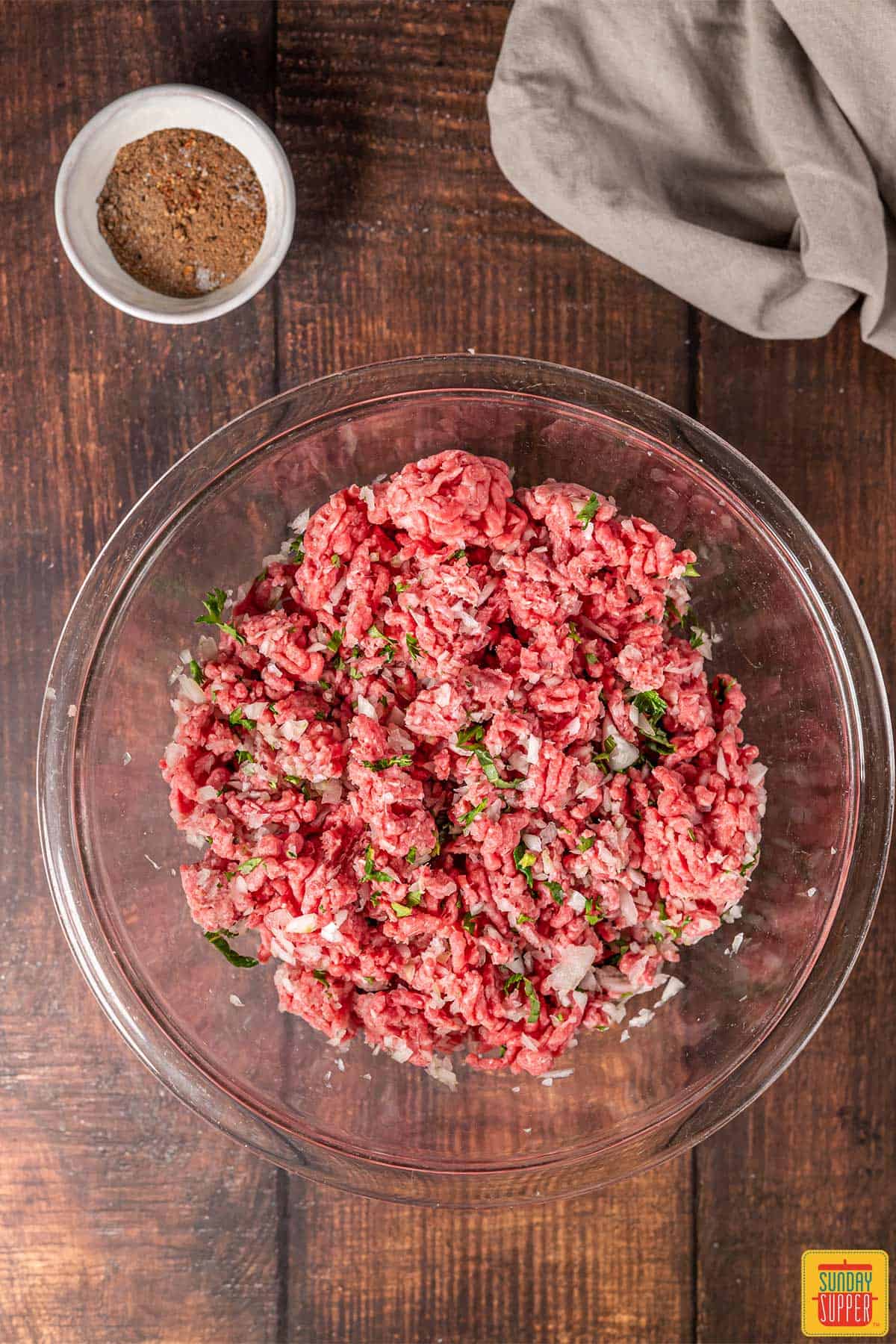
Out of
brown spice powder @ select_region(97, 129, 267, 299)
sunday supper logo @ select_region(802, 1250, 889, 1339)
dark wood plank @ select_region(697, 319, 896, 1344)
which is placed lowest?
sunday supper logo @ select_region(802, 1250, 889, 1339)

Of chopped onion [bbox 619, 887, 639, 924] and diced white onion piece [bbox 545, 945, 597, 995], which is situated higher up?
chopped onion [bbox 619, 887, 639, 924]

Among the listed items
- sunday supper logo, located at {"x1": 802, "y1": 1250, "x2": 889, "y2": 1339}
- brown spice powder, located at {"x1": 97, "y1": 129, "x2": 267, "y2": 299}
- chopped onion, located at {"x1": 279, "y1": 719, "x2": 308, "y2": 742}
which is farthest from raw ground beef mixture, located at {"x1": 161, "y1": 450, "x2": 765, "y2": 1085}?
sunday supper logo, located at {"x1": 802, "y1": 1250, "x2": 889, "y2": 1339}

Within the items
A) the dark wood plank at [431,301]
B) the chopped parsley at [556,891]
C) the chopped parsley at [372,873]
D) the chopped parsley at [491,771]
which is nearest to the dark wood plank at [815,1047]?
the dark wood plank at [431,301]

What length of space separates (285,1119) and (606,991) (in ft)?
2.18

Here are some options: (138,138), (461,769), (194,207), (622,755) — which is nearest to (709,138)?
(194,207)

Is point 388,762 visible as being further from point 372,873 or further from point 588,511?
point 588,511

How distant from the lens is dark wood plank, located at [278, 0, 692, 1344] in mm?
2104

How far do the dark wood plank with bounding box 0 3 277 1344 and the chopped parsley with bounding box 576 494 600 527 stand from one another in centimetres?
80

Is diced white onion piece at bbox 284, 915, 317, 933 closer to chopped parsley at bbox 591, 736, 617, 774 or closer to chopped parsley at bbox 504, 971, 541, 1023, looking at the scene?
chopped parsley at bbox 504, 971, 541, 1023

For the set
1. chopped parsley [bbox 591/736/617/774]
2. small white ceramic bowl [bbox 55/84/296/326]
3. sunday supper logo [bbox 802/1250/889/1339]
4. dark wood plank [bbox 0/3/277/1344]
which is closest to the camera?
chopped parsley [bbox 591/736/617/774]

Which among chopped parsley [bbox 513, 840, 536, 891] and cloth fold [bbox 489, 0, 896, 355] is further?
cloth fold [bbox 489, 0, 896, 355]

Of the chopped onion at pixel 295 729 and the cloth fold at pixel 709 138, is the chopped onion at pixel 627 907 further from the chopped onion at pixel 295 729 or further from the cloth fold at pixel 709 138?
the cloth fold at pixel 709 138

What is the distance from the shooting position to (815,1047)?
7.18ft

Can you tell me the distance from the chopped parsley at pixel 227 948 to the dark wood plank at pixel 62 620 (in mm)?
468
